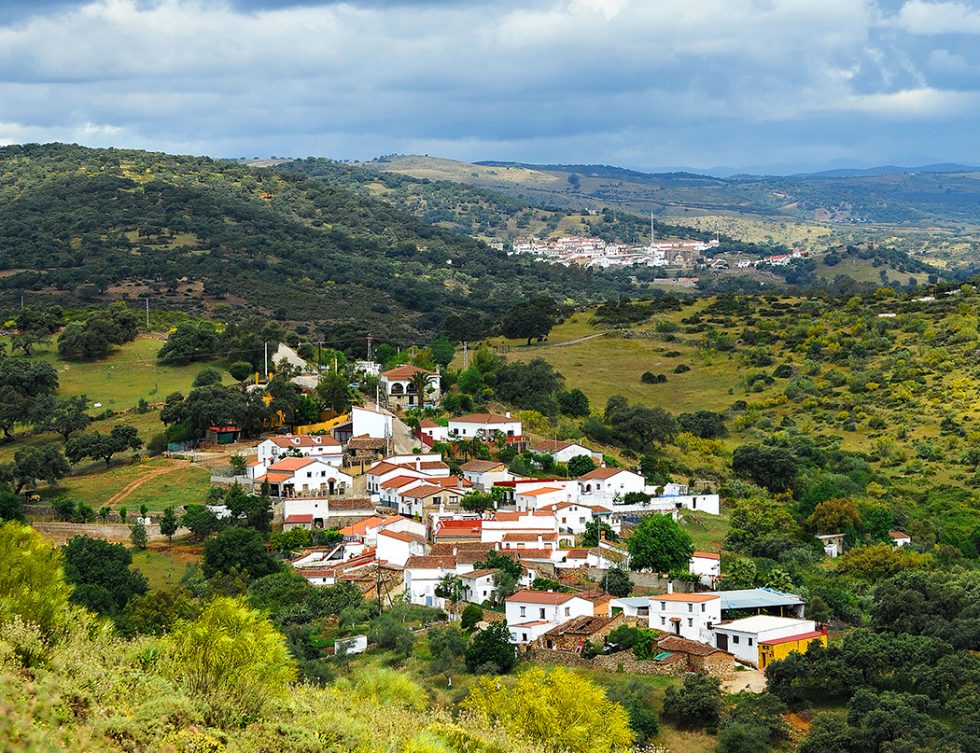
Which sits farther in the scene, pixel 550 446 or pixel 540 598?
pixel 550 446

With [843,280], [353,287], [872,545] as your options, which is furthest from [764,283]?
[872,545]

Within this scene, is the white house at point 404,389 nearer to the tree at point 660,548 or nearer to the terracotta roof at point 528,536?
the terracotta roof at point 528,536

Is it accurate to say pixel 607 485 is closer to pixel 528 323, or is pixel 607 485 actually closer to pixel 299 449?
pixel 299 449

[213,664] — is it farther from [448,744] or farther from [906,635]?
[906,635]

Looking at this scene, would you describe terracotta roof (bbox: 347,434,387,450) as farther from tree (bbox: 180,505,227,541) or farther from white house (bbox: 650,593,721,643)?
white house (bbox: 650,593,721,643)

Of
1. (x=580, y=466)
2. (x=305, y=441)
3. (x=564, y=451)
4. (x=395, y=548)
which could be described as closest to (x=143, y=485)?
(x=305, y=441)

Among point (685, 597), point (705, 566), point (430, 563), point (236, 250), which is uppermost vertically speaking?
point (236, 250)

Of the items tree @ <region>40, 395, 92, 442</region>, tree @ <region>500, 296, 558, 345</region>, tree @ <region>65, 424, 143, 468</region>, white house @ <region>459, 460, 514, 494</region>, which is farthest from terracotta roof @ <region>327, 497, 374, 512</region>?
tree @ <region>500, 296, 558, 345</region>
